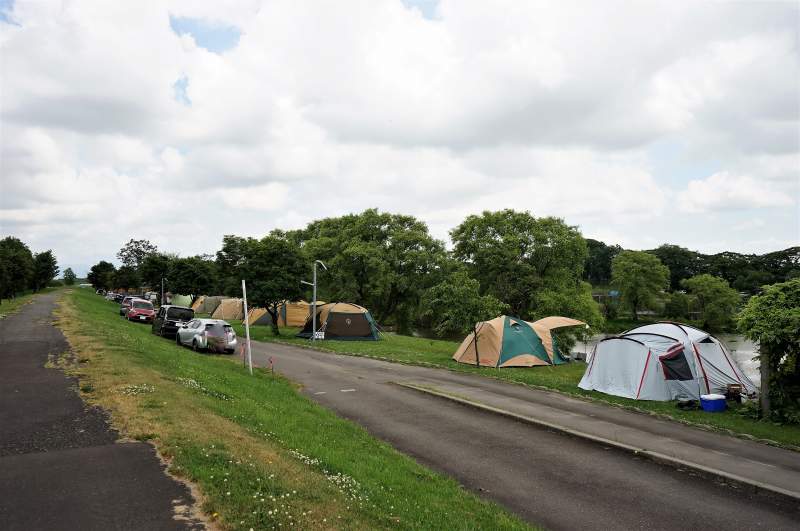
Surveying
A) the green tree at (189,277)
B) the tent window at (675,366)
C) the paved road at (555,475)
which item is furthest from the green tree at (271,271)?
the green tree at (189,277)

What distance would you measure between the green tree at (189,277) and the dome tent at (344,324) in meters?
30.6

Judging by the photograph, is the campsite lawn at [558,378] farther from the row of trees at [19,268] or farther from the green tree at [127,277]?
the green tree at [127,277]

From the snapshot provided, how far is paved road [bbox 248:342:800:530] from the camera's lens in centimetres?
716

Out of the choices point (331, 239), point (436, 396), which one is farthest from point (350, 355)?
point (331, 239)

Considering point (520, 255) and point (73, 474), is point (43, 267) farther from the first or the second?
point (73, 474)

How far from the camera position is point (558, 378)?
1992 centimetres

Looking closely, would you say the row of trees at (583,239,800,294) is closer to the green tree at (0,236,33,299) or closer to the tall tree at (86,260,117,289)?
the green tree at (0,236,33,299)

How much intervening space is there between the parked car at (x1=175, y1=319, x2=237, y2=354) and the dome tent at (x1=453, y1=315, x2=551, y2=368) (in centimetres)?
1080

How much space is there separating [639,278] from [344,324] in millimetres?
47829

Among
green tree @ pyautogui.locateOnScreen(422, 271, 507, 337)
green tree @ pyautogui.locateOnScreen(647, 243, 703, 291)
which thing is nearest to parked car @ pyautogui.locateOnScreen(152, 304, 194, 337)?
green tree @ pyautogui.locateOnScreen(422, 271, 507, 337)

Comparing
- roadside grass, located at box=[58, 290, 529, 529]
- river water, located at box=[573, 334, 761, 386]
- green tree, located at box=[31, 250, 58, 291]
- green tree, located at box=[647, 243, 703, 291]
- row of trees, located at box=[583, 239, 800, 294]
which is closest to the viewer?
roadside grass, located at box=[58, 290, 529, 529]

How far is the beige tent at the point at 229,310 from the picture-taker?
55.0 m

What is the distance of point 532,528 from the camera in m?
6.46

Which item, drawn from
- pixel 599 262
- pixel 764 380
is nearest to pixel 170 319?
pixel 764 380
